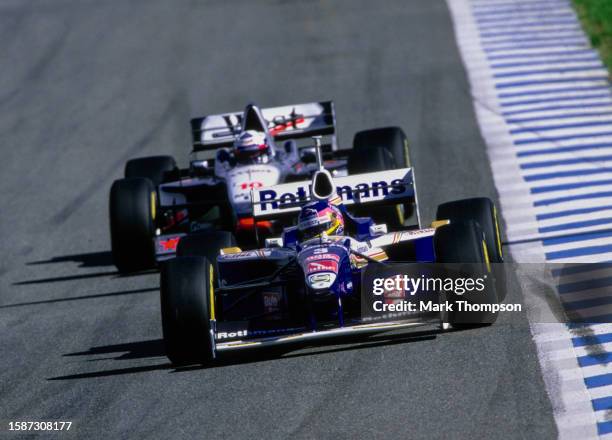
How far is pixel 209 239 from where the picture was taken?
44.0 feet

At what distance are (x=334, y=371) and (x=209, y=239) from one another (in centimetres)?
296

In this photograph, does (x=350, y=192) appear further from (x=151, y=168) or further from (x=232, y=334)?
(x=151, y=168)

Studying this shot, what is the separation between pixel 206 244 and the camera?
43.7 feet

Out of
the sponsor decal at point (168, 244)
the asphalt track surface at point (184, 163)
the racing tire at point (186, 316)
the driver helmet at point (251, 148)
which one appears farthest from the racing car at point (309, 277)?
the driver helmet at point (251, 148)

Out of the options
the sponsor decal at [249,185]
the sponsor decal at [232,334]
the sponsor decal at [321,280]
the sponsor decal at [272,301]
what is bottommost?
the sponsor decal at [232,334]

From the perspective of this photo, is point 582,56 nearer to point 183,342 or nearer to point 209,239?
point 209,239

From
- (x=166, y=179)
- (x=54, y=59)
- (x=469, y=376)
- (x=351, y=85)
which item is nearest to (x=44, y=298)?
(x=166, y=179)

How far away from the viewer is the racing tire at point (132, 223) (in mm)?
15961

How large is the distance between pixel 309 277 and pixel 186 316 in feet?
3.99

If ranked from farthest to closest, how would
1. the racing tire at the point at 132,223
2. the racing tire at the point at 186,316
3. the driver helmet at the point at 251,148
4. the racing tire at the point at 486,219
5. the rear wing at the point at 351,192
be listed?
the driver helmet at the point at 251,148
the racing tire at the point at 132,223
the rear wing at the point at 351,192
the racing tire at the point at 486,219
the racing tire at the point at 186,316

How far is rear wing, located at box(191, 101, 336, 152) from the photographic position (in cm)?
1778

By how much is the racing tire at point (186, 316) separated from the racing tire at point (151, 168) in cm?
631

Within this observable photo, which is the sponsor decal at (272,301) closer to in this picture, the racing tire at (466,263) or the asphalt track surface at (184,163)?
the asphalt track surface at (184,163)

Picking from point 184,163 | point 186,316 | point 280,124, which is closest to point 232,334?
point 186,316
